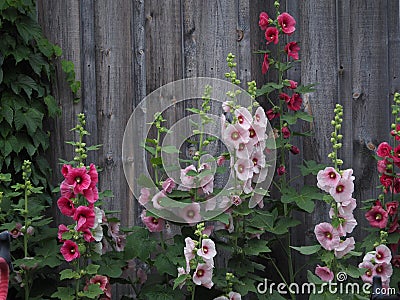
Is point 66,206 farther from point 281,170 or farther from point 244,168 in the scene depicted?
→ point 281,170

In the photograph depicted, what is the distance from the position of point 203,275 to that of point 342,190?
23.9 inches

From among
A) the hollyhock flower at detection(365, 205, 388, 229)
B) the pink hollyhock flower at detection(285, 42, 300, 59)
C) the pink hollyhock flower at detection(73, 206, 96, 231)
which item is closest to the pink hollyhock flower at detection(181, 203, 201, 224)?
the pink hollyhock flower at detection(73, 206, 96, 231)

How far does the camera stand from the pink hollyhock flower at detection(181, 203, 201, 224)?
9.08ft

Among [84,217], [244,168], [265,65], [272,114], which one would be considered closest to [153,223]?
[84,217]

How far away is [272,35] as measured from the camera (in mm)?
3172

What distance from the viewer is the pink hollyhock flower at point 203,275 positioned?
2627mm

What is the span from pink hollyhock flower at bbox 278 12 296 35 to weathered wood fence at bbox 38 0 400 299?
0.92 feet

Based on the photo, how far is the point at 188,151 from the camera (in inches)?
133

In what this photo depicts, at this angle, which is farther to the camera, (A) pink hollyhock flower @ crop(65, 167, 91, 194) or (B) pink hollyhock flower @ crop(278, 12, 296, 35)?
(B) pink hollyhock flower @ crop(278, 12, 296, 35)

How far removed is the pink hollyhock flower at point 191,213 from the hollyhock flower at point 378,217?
72cm

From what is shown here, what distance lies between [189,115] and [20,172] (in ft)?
2.71

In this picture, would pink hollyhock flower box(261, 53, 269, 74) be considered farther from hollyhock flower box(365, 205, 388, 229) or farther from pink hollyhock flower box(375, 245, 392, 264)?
pink hollyhock flower box(375, 245, 392, 264)

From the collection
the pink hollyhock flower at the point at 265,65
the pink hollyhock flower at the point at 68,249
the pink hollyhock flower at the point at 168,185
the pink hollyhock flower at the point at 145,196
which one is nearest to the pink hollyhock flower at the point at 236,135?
the pink hollyhock flower at the point at 168,185

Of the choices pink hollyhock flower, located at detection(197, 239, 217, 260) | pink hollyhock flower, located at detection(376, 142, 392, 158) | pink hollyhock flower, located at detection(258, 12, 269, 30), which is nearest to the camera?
pink hollyhock flower, located at detection(197, 239, 217, 260)
